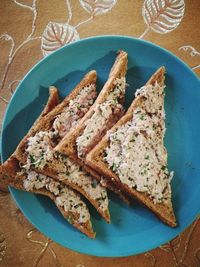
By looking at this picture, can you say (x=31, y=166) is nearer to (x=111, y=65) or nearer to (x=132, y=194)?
(x=132, y=194)

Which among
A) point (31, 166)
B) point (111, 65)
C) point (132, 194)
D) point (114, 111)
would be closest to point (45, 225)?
point (31, 166)

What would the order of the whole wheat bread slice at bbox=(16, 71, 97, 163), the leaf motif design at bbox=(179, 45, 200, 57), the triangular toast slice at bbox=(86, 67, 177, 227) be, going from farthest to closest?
the leaf motif design at bbox=(179, 45, 200, 57), the whole wheat bread slice at bbox=(16, 71, 97, 163), the triangular toast slice at bbox=(86, 67, 177, 227)

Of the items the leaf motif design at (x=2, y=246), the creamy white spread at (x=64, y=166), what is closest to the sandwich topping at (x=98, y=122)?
the creamy white spread at (x=64, y=166)

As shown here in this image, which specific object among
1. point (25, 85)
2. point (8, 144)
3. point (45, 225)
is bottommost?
point (45, 225)

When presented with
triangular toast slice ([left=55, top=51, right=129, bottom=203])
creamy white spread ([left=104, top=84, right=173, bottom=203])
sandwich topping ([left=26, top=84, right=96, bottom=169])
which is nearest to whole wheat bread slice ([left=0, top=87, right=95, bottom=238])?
sandwich topping ([left=26, top=84, right=96, bottom=169])

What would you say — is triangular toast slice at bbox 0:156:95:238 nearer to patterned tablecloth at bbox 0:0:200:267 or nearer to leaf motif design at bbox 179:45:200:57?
patterned tablecloth at bbox 0:0:200:267

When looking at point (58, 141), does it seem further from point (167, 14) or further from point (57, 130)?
point (167, 14)
